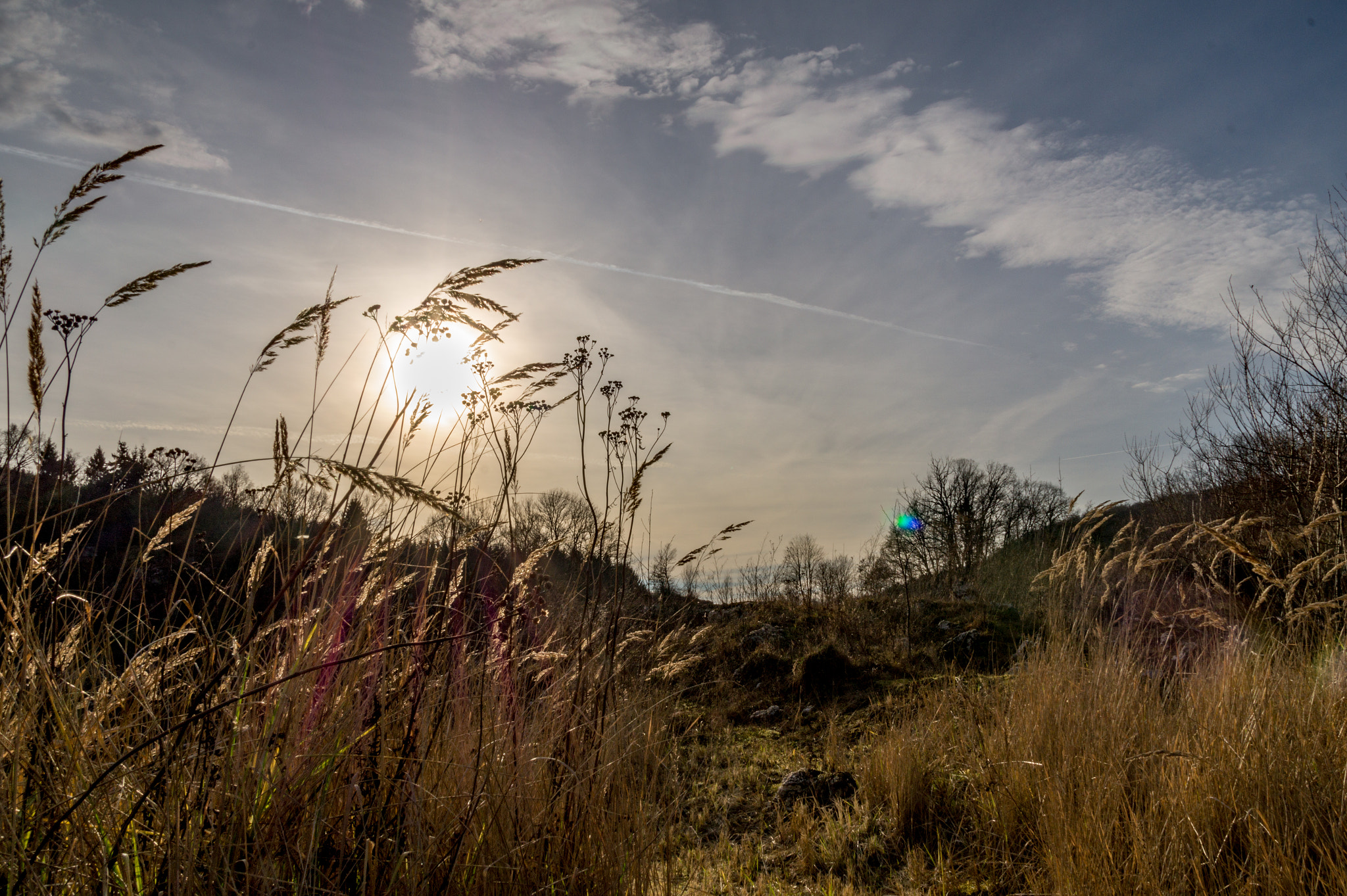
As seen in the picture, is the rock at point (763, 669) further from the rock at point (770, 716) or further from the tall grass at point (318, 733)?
the tall grass at point (318, 733)

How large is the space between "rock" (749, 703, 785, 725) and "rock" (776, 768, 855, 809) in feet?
6.97

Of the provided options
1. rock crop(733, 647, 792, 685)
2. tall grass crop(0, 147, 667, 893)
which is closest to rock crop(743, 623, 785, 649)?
rock crop(733, 647, 792, 685)

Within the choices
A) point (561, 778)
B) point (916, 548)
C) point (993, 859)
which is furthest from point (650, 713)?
point (916, 548)

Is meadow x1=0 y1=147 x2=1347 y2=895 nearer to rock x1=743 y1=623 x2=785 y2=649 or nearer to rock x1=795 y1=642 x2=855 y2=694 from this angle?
rock x1=795 y1=642 x2=855 y2=694

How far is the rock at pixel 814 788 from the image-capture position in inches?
159

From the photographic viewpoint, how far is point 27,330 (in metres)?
1.75

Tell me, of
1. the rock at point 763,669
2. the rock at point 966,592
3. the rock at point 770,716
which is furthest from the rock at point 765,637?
the rock at point 966,592

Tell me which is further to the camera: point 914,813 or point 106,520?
point 106,520

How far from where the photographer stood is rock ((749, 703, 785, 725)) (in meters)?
6.39

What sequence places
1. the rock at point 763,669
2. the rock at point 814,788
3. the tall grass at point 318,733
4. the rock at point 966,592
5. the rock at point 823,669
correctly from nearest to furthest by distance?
the tall grass at point 318,733 < the rock at point 814,788 < the rock at point 823,669 < the rock at point 763,669 < the rock at point 966,592

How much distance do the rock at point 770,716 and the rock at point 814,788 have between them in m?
2.12

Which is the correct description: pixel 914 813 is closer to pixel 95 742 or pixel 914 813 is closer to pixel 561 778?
pixel 561 778

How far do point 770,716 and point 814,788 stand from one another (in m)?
2.37

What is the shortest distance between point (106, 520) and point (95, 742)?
7.72 meters
